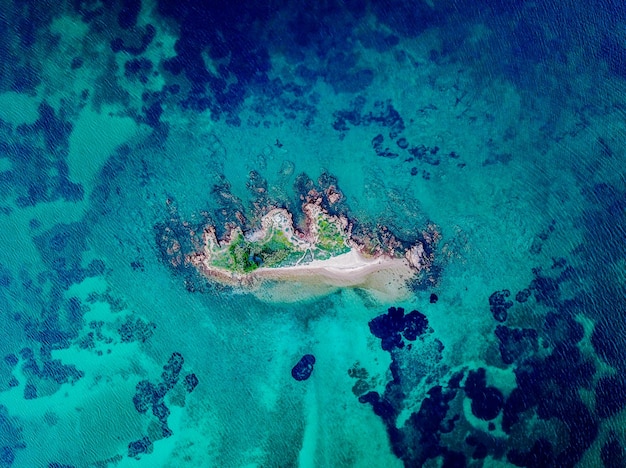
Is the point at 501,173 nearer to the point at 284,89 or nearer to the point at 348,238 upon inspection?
the point at 348,238

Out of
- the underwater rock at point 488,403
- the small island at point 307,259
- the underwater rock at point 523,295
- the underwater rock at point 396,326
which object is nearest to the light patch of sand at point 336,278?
the small island at point 307,259

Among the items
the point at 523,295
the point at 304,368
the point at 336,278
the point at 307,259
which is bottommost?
the point at 304,368

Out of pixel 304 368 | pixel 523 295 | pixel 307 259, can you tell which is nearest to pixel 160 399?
pixel 304 368

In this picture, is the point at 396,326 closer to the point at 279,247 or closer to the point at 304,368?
the point at 304,368

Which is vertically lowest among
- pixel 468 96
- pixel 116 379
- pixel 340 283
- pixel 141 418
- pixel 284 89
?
pixel 141 418

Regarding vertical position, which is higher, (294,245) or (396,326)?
(294,245)

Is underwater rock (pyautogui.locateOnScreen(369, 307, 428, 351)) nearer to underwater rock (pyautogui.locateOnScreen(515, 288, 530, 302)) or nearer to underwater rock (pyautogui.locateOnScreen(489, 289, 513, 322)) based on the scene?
underwater rock (pyautogui.locateOnScreen(489, 289, 513, 322))

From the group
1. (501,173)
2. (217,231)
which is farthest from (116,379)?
(501,173)
